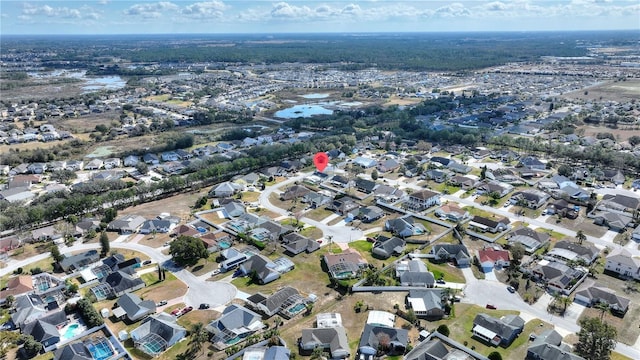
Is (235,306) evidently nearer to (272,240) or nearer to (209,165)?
(272,240)

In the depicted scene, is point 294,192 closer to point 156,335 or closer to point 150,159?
point 156,335

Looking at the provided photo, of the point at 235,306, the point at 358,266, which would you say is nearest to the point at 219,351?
the point at 235,306

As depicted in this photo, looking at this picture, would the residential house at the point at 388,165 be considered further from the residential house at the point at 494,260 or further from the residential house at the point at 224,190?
the residential house at the point at 494,260

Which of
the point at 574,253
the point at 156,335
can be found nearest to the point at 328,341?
the point at 156,335

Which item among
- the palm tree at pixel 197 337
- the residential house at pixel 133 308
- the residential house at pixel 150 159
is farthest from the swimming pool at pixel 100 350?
the residential house at pixel 150 159

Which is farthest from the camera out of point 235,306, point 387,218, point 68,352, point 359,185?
point 359,185

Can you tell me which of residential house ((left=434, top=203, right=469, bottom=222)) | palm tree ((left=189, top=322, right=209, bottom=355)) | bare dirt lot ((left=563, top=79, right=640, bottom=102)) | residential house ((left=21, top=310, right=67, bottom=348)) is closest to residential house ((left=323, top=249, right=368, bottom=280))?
palm tree ((left=189, top=322, right=209, bottom=355))
